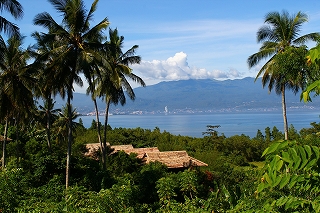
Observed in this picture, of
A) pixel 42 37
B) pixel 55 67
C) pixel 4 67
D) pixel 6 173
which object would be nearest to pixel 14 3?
pixel 42 37

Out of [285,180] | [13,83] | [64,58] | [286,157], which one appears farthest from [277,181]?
[13,83]

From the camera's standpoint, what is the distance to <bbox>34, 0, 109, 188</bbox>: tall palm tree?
46.2 ft

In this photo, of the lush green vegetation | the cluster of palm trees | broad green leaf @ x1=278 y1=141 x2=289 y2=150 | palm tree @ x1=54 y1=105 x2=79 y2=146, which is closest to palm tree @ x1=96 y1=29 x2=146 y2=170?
the lush green vegetation

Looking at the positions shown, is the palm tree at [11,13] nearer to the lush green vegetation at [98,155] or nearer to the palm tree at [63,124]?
the lush green vegetation at [98,155]

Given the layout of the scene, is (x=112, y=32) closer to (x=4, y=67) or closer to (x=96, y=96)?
(x=96, y=96)

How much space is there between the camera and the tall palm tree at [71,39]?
14.1 meters

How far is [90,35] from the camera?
1479 centimetres

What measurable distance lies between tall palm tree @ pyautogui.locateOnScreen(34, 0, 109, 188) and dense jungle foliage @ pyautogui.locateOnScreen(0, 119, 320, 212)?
2808 millimetres

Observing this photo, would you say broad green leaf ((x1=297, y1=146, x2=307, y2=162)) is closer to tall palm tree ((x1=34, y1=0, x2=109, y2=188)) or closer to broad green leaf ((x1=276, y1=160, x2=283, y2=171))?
broad green leaf ((x1=276, y1=160, x2=283, y2=171))

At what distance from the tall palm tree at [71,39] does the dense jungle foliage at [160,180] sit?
281 cm

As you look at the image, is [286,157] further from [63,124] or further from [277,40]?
[63,124]

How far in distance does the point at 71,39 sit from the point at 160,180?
844 cm

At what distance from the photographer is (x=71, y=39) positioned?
14.5 m

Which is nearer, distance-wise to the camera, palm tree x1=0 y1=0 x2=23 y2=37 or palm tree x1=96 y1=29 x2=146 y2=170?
palm tree x1=0 y1=0 x2=23 y2=37
